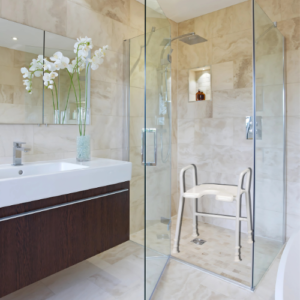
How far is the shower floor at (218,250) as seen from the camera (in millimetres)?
1974

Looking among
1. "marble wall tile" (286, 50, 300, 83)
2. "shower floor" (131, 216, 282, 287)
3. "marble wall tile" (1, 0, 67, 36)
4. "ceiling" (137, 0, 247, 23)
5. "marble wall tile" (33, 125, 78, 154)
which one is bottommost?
"shower floor" (131, 216, 282, 287)

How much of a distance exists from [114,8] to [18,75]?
3.98ft

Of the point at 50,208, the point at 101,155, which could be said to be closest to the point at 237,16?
the point at 101,155

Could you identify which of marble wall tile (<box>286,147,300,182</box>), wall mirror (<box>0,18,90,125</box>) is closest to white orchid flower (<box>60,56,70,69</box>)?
wall mirror (<box>0,18,90,125</box>)

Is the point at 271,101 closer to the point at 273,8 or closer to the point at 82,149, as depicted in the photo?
the point at 273,8

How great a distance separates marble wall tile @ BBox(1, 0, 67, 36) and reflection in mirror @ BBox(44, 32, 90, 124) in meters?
0.09

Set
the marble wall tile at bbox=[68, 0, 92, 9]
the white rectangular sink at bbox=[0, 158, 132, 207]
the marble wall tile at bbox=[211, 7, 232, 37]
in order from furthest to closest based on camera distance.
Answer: the marble wall tile at bbox=[211, 7, 232, 37] → the marble wall tile at bbox=[68, 0, 92, 9] → the white rectangular sink at bbox=[0, 158, 132, 207]

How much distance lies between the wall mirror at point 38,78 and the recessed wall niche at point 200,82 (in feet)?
4.84

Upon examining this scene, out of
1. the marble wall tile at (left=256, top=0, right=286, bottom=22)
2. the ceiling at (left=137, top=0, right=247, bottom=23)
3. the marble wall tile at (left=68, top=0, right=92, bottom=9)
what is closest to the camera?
the marble wall tile at (left=68, top=0, right=92, bottom=9)

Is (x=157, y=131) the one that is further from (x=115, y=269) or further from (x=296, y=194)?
(x=296, y=194)

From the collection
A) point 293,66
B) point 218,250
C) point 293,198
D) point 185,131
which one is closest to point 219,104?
point 185,131

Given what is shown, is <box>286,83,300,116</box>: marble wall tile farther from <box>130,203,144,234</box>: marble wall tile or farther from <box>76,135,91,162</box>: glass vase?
<box>76,135,91,162</box>: glass vase

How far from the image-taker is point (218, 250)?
8.13 ft

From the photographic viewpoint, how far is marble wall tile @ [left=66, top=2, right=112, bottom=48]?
216 centimetres
